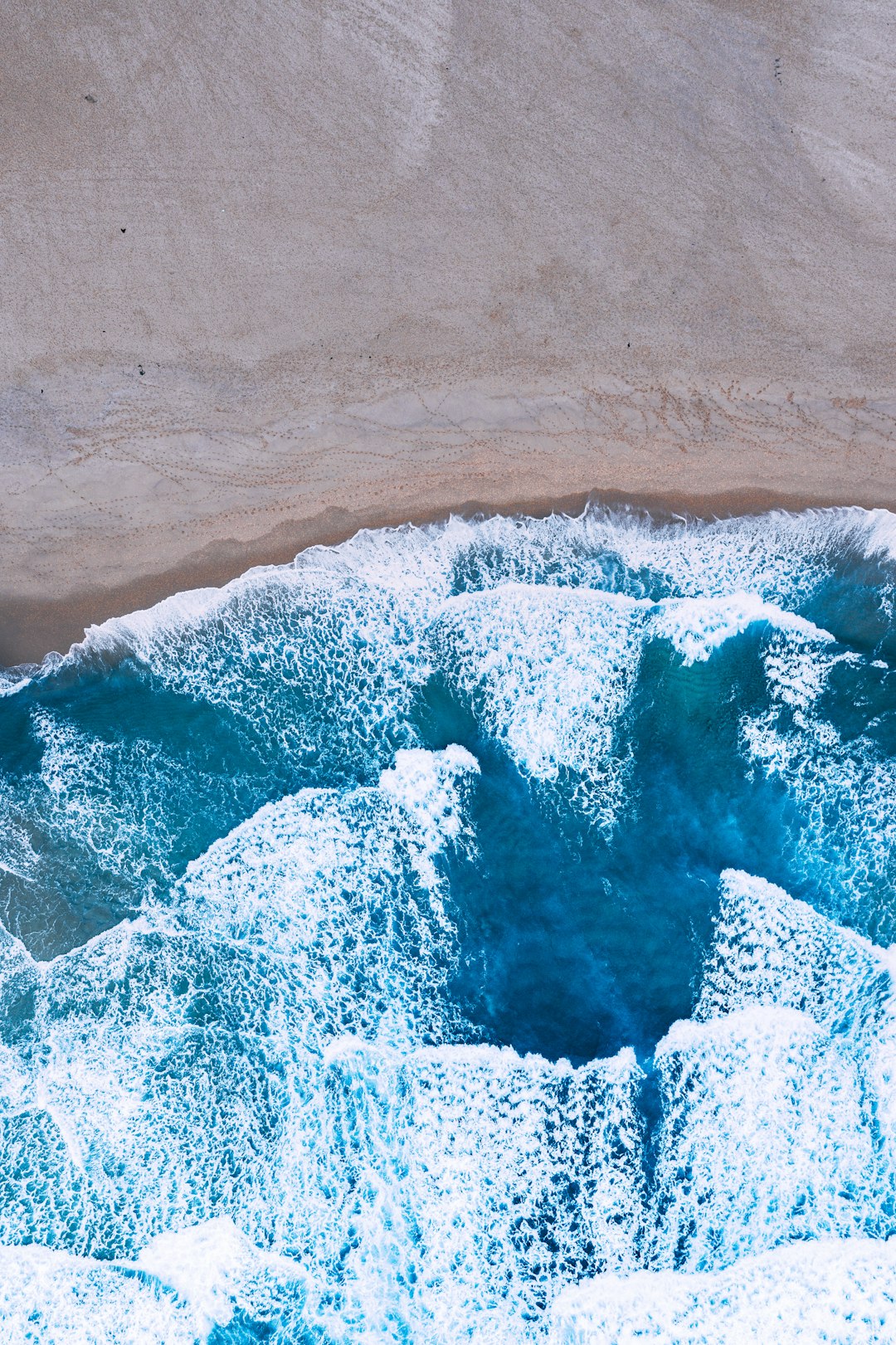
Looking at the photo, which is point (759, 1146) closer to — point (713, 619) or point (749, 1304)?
point (749, 1304)

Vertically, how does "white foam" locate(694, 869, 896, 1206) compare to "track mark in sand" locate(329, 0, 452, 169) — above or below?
below

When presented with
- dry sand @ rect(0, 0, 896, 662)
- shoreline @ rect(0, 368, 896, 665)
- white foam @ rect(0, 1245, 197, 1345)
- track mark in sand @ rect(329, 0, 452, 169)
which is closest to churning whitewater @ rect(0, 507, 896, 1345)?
white foam @ rect(0, 1245, 197, 1345)

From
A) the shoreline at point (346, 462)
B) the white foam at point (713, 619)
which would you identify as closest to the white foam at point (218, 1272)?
the shoreline at point (346, 462)

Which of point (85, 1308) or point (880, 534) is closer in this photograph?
point (85, 1308)

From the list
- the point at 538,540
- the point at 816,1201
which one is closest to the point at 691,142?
the point at 538,540

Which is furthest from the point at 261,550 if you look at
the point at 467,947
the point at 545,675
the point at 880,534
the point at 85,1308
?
the point at 85,1308

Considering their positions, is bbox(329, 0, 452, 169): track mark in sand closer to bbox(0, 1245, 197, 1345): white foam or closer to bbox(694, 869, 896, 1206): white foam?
bbox(694, 869, 896, 1206): white foam
